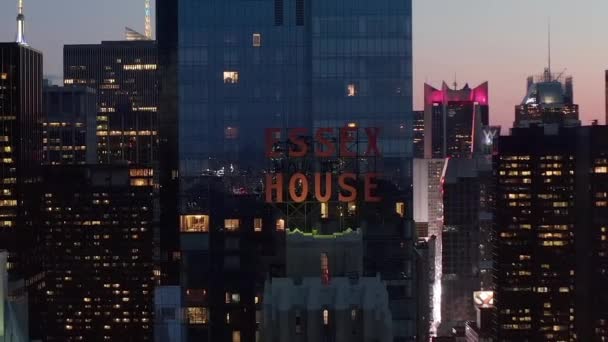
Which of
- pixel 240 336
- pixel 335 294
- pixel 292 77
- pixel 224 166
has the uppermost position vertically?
pixel 292 77

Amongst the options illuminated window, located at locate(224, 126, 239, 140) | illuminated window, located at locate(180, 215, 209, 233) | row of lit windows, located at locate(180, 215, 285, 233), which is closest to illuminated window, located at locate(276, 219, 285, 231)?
row of lit windows, located at locate(180, 215, 285, 233)

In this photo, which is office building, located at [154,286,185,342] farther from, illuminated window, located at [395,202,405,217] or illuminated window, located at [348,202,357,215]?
illuminated window, located at [395,202,405,217]

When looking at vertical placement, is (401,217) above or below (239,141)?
below

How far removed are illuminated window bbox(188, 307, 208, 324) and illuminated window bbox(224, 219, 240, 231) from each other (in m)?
6.78

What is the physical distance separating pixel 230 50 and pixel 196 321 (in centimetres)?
2199

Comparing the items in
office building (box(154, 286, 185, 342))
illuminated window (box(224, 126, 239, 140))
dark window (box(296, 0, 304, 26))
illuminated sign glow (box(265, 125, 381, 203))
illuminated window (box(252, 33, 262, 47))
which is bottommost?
office building (box(154, 286, 185, 342))

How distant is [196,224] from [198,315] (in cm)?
724

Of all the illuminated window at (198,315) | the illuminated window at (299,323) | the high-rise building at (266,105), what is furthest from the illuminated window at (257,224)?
the illuminated window at (299,323)

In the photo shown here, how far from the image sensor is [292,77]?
101188mm

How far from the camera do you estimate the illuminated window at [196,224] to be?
9956cm

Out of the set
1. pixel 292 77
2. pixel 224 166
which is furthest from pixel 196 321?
pixel 292 77

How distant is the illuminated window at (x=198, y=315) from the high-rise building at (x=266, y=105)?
15.1 inches

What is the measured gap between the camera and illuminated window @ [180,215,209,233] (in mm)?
99562

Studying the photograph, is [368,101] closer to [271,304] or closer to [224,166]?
[224,166]
